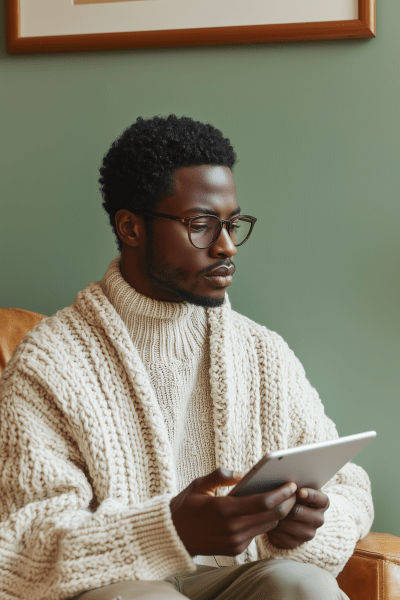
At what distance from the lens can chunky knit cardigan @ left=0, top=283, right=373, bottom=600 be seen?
86 cm

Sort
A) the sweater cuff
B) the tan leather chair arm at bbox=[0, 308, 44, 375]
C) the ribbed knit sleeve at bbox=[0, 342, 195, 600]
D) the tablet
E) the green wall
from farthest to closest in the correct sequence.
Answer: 1. the green wall
2. the tan leather chair arm at bbox=[0, 308, 44, 375]
3. the sweater cuff
4. the ribbed knit sleeve at bbox=[0, 342, 195, 600]
5. the tablet

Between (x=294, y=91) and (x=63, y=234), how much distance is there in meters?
0.67

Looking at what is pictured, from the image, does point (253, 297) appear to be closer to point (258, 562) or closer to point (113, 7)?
point (258, 562)

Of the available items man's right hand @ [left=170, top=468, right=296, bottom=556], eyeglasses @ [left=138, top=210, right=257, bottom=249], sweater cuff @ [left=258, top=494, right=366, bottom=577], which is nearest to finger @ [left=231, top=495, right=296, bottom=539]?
man's right hand @ [left=170, top=468, right=296, bottom=556]

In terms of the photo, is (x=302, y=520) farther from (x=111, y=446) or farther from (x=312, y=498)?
(x=111, y=446)

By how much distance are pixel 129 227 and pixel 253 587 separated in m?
0.67

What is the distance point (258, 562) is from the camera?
0.97m

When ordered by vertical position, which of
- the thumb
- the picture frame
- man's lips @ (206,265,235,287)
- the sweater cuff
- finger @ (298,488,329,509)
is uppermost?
the picture frame

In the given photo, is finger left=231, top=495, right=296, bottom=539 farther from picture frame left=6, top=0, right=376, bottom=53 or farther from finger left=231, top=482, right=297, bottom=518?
picture frame left=6, top=0, right=376, bottom=53

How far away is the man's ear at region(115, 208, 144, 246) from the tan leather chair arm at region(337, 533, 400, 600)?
28.4 inches

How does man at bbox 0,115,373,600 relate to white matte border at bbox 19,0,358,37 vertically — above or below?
below

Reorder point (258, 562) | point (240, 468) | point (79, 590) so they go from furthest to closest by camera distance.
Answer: point (240, 468) → point (258, 562) → point (79, 590)

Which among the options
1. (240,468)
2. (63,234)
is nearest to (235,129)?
(63,234)

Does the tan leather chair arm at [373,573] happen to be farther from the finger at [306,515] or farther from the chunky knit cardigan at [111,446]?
the finger at [306,515]
